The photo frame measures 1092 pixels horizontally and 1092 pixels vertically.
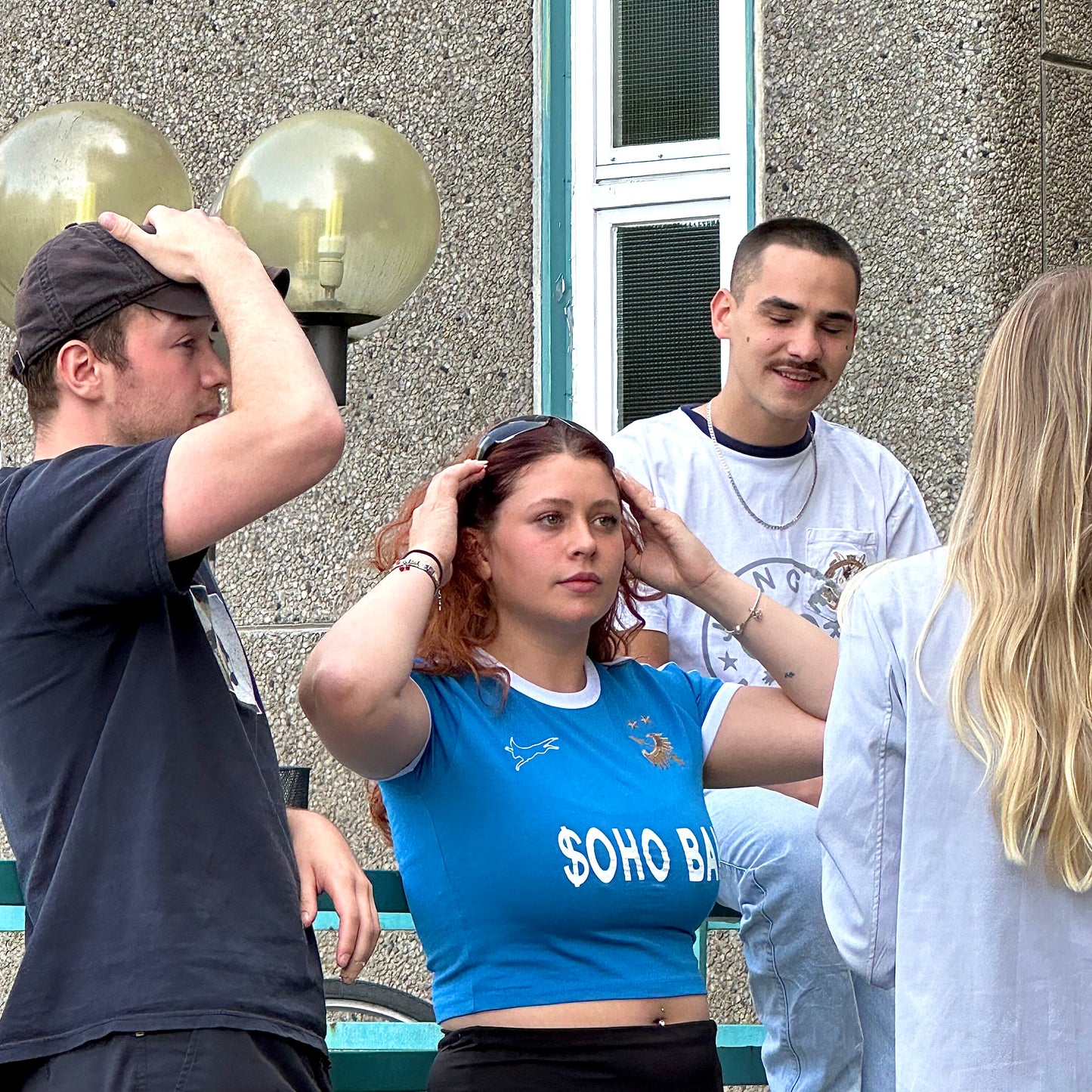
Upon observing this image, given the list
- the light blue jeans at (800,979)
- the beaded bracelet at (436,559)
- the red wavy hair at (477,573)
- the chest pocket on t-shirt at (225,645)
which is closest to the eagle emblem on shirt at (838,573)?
the light blue jeans at (800,979)

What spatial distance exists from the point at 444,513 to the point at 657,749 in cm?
49

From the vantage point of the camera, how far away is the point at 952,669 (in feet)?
6.91

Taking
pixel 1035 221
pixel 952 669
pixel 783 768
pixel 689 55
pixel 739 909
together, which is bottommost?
pixel 739 909

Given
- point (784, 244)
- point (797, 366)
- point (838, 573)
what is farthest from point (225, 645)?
point (784, 244)

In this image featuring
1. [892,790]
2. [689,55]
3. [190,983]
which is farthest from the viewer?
[689,55]

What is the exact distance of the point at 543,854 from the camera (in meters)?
2.63

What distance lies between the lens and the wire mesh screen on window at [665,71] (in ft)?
17.3

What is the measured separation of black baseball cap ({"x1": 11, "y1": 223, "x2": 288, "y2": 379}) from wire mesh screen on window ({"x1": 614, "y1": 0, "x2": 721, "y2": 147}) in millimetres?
3221

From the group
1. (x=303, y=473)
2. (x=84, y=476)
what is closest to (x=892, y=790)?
(x=303, y=473)

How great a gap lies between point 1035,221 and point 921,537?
126 centimetres

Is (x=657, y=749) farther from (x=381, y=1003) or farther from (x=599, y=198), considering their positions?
(x=599, y=198)

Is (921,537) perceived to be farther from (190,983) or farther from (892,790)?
(190,983)

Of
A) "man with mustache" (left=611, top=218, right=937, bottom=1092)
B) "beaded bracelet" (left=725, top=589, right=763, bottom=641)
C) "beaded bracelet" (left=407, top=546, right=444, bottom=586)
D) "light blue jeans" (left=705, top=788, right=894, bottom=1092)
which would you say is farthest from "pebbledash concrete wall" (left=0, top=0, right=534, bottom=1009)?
"beaded bracelet" (left=407, top=546, right=444, bottom=586)

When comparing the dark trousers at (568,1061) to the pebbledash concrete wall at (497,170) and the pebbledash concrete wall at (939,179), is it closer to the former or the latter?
the pebbledash concrete wall at (497,170)
